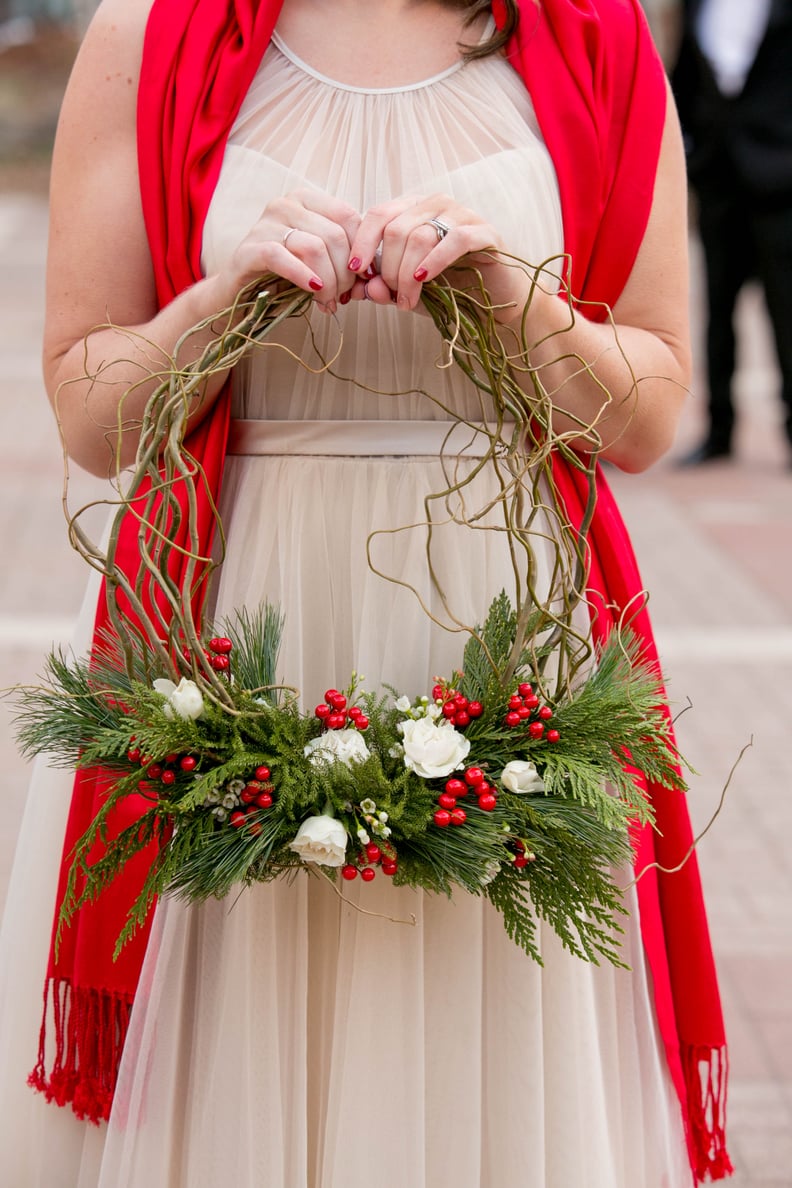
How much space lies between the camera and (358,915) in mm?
1628

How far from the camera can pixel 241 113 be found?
1.68 metres

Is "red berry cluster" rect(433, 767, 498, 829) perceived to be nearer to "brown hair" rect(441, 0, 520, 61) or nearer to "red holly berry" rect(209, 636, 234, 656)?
"red holly berry" rect(209, 636, 234, 656)

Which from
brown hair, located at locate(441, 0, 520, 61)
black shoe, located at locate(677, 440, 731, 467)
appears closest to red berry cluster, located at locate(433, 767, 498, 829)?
brown hair, located at locate(441, 0, 520, 61)

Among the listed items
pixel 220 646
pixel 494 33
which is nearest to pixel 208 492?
pixel 220 646

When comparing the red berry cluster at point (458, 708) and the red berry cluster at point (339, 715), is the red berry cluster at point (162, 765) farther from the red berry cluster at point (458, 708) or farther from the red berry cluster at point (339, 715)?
the red berry cluster at point (458, 708)

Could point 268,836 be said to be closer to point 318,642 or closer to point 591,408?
point 318,642

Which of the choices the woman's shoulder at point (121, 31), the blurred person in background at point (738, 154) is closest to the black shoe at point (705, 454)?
the blurred person in background at point (738, 154)

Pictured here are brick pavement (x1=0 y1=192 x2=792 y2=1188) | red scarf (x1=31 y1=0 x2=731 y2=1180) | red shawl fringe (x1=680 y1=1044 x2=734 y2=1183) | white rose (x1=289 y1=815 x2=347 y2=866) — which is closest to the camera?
white rose (x1=289 y1=815 x2=347 y2=866)

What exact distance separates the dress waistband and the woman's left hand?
242 millimetres

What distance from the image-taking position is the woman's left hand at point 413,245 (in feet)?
4.58

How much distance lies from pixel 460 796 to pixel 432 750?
54 millimetres

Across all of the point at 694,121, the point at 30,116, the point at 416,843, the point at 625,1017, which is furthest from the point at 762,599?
the point at 30,116

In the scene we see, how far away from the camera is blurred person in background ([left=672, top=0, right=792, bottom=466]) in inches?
276

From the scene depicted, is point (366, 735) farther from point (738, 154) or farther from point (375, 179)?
point (738, 154)
